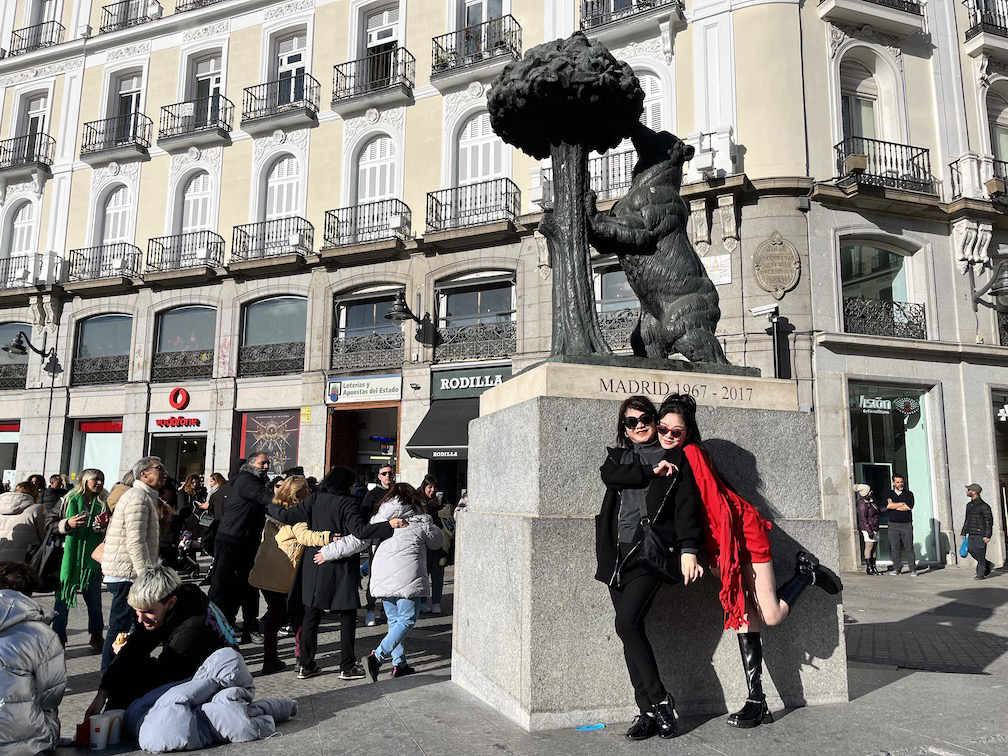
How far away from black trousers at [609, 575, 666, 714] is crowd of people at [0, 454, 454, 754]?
2171mm

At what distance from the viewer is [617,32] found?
1794cm

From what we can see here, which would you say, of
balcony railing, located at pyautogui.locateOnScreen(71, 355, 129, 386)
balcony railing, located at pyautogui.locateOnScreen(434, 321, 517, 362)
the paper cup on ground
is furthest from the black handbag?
balcony railing, located at pyautogui.locateOnScreen(71, 355, 129, 386)

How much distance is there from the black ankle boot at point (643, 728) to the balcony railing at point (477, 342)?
14.6 meters

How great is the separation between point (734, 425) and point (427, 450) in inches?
517

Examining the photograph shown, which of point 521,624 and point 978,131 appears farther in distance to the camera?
point 978,131

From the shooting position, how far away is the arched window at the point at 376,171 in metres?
20.3

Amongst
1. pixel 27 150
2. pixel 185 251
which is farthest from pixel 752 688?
pixel 27 150

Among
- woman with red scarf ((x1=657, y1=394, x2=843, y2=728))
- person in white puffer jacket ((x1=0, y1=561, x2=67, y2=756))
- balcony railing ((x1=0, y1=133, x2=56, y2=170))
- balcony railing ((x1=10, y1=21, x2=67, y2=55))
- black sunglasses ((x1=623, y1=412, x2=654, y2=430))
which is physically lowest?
person in white puffer jacket ((x1=0, y1=561, x2=67, y2=756))

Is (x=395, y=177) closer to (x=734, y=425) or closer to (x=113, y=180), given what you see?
(x=113, y=180)

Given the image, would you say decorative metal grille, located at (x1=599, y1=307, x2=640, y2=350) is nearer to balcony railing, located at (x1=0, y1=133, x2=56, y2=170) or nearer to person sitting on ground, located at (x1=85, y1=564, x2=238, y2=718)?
person sitting on ground, located at (x1=85, y1=564, x2=238, y2=718)

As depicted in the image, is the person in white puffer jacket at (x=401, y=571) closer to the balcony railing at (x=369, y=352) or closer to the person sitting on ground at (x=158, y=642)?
the person sitting on ground at (x=158, y=642)

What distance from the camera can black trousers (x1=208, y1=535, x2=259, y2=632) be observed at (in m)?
6.84

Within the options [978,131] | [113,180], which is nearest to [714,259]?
[978,131]

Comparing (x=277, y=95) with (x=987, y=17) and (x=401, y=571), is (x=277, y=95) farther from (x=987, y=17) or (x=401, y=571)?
(x=401, y=571)
